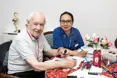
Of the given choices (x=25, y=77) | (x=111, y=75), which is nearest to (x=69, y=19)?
(x=25, y=77)

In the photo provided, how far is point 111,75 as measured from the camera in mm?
1457

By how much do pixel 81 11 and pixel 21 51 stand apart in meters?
1.74

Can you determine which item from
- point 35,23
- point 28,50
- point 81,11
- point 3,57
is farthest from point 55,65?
point 81,11

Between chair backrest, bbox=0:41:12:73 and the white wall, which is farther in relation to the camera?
the white wall

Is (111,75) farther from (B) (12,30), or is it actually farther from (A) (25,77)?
(B) (12,30)

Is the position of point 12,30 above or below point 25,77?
above

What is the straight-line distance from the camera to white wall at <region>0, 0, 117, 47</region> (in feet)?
10.3

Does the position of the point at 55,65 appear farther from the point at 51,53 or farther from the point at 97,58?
the point at 51,53

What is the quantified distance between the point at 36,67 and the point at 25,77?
284 mm

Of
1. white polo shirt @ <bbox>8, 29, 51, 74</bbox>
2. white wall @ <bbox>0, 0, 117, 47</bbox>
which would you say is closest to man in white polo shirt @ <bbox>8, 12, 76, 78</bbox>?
white polo shirt @ <bbox>8, 29, 51, 74</bbox>

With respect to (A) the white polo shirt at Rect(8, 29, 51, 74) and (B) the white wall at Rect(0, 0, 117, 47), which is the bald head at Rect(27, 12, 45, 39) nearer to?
(A) the white polo shirt at Rect(8, 29, 51, 74)

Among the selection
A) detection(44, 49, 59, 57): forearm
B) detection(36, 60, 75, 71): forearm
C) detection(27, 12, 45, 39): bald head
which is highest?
detection(27, 12, 45, 39): bald head

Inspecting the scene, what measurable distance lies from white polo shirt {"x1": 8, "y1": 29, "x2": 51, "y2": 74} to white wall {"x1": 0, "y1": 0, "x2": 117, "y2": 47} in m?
1.42

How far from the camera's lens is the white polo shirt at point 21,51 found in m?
1.75
